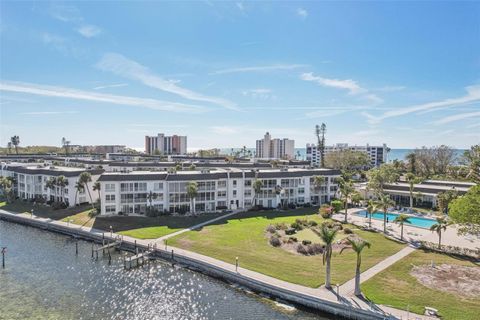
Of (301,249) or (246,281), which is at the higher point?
(301,249)

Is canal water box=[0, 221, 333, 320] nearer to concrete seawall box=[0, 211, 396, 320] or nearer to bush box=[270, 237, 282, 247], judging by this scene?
concrete seawall box=[0, 211, 396, 320]

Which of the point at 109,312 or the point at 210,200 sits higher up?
the point at 210,200

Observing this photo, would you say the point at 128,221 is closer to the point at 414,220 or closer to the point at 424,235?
the point at 424,235

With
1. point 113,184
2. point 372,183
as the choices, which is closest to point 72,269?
point 113,184

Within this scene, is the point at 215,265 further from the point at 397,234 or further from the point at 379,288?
the point at 397,234

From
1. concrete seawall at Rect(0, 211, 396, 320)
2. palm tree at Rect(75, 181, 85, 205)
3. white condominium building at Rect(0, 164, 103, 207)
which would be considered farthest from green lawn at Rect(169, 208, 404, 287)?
white condominium building at Rect(0, 164, 103, 207)

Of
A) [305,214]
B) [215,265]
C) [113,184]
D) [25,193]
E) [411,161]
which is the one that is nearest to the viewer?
[215,265]

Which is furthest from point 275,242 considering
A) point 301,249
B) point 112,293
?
point 112,293
